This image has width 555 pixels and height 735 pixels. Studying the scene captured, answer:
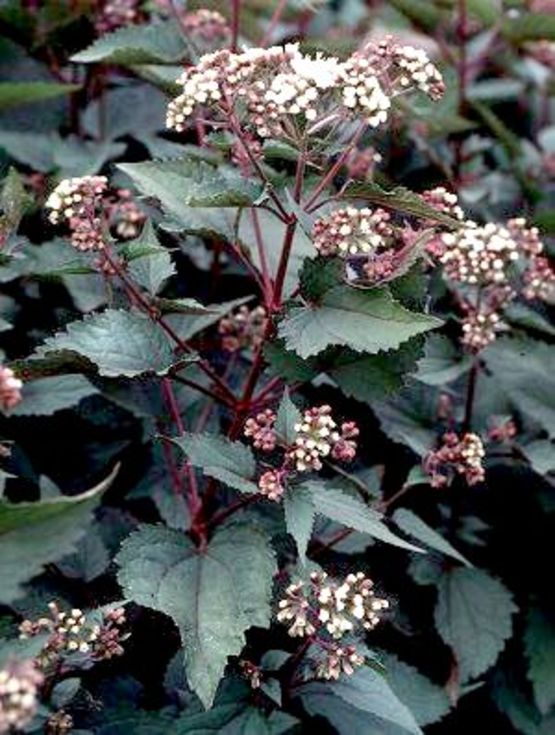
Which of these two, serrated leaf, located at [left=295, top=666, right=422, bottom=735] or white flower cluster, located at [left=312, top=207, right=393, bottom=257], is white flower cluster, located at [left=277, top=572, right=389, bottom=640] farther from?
white flower cluster, located at [left=312, top=207, right=393, bottom=257]

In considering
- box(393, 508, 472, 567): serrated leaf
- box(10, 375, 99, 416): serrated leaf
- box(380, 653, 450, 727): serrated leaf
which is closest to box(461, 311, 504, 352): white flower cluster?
box(393, 508, 472, 567): serrated leaf

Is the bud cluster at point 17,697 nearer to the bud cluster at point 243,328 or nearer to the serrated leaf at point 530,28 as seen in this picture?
the bud cluster at point 243,328

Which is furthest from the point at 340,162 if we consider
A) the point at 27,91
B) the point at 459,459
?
the point at 27,91

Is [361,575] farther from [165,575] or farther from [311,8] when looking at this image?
[311,8]

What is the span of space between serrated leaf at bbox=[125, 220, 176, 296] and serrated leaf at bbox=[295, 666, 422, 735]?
3.12 ft

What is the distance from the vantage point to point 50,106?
3.75 m

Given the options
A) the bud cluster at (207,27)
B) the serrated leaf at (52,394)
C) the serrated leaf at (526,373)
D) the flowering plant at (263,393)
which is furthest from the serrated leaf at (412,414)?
the bud cluster at (207,27)

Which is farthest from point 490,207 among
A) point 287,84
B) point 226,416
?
point 287,84

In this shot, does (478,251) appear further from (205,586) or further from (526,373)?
(205,586)

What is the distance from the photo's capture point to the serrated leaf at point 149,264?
246 cm

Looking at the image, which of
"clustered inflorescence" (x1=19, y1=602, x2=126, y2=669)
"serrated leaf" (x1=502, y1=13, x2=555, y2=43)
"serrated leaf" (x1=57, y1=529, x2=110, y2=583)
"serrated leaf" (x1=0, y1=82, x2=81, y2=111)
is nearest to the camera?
"clustered inflorescence" (x1=19, y1=602, x2=126, y2=669)

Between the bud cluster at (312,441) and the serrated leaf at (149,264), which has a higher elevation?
the serrated leaf at (149,264)

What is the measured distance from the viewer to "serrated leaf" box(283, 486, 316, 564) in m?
2.10

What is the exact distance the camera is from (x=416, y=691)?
2.77 m
